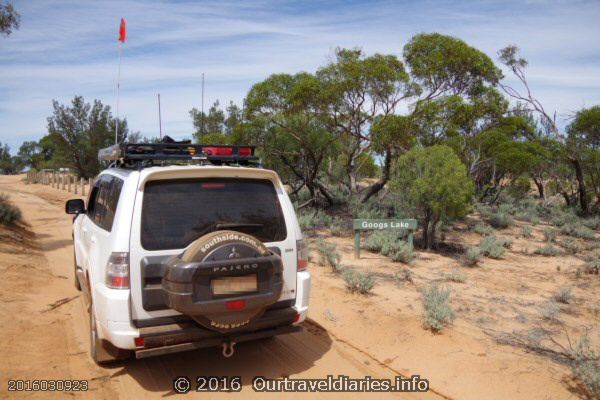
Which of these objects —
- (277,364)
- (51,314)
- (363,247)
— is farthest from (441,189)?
(51,314)

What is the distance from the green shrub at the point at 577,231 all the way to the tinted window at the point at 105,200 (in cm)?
1655

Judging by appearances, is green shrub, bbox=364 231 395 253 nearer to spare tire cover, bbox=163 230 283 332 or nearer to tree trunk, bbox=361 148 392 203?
tree trunk, bbox=361 148 392 203

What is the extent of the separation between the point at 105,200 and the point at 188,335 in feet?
6.08

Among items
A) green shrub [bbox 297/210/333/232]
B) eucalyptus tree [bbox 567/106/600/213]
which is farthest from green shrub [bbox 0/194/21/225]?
eucalyptus tree [bbox 567/106/600/213]

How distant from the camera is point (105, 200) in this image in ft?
15.7

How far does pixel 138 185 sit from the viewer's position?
152 inches

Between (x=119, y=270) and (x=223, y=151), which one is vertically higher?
(x=223, y=151)

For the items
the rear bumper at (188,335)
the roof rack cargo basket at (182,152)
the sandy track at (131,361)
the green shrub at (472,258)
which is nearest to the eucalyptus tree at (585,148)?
the green shrub at (472,258)

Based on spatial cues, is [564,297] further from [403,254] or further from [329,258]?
[329,258]

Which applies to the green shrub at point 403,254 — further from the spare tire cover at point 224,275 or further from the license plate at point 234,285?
the license plate at point 234,285

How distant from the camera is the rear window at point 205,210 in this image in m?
3.83

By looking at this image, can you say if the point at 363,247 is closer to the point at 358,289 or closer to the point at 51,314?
the point at 358,289

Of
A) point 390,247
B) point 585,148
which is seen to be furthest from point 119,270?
point 585,148

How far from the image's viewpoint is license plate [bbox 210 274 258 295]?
3725mm
